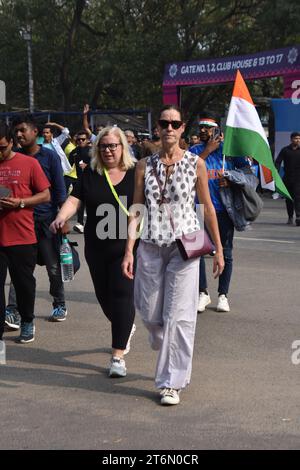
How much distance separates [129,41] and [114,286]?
3277 cm

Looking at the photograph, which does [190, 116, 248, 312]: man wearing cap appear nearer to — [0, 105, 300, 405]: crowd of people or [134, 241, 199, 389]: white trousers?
[0, 105, 300, 405]: crowd of people

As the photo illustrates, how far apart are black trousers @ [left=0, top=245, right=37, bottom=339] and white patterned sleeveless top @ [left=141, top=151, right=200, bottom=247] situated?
1589 millimetres

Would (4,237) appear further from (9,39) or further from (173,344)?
(9,39)

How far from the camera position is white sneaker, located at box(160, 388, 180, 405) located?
17.9 ft

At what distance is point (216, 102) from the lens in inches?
1636

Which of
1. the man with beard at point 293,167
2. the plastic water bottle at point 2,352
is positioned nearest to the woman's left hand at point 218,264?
the plastic water bottle at point 2,352

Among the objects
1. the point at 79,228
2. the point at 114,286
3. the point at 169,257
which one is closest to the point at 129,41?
the point at 79,228

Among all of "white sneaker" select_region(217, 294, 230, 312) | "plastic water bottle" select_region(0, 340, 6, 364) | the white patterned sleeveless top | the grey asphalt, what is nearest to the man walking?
"plastic water bottle" select_region(0, 340, 6, 364)

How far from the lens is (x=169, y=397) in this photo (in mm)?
5469

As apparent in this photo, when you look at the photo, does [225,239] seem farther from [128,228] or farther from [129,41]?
[129,41]

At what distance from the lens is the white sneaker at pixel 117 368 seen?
20.2 feet

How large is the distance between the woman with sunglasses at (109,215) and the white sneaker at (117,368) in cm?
7

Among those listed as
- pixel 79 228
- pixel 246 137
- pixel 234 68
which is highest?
pixel 234 68

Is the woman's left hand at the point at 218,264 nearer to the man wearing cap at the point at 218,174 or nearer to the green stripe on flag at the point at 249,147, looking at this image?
the green stripe on flag at the point at 249,147
